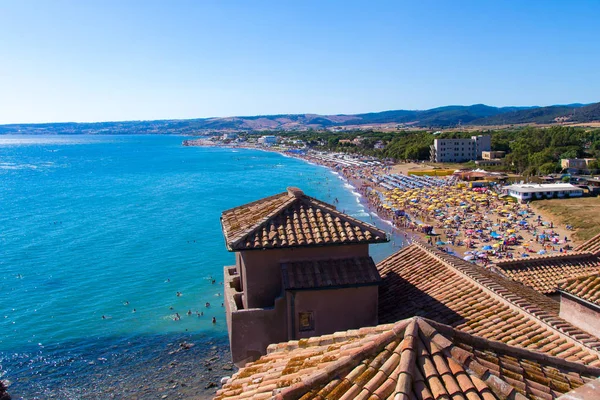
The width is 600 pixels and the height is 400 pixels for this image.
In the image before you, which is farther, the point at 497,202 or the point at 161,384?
the point at 497,202

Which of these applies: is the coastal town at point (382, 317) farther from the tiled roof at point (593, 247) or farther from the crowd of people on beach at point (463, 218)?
the crowd of people on beach at point (463, 218)

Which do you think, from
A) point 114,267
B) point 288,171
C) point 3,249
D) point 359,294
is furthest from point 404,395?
point 288,171

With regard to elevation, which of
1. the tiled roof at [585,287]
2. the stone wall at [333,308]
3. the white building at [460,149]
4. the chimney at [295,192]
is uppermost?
the chimney at [295,192]

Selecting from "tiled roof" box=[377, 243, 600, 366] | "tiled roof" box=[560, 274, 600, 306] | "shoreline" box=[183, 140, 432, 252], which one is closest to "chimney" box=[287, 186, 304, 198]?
"tiled roof" box=[377, 243, 600, 366]

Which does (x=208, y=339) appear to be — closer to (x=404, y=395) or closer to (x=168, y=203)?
(x=404, y=395)

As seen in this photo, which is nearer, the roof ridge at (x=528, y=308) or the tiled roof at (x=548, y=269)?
the roof ridge at (x=528, y=308)

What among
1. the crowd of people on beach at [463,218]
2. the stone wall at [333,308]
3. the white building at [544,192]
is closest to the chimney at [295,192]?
the stone wall at [333,308]
